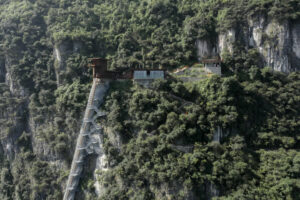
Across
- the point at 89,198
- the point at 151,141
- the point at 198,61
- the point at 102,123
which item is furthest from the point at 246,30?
the point at 89,198

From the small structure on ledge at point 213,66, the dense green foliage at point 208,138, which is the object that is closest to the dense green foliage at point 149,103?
the dense green foliage at point 208,138

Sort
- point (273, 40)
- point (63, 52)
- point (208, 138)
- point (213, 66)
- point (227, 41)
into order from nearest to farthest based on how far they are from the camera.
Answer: point (208, 138) < point (213, 66) < point (273, 40) < point (227, 41) < point (63, 52)

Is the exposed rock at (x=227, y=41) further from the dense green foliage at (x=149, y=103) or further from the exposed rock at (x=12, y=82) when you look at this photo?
the exposed rock at (x=12, y=82)

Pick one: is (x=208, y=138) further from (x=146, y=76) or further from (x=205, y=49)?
(x=205, y=49)

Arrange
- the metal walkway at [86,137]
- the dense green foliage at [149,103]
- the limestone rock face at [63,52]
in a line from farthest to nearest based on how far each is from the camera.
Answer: the limestone rock face at [63,52]
the metal walkway at [86,137]
the dense green foliage at [149,103]

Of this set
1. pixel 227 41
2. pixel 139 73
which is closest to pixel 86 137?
pixel 139 73

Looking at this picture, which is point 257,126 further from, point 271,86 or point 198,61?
point 198,61
